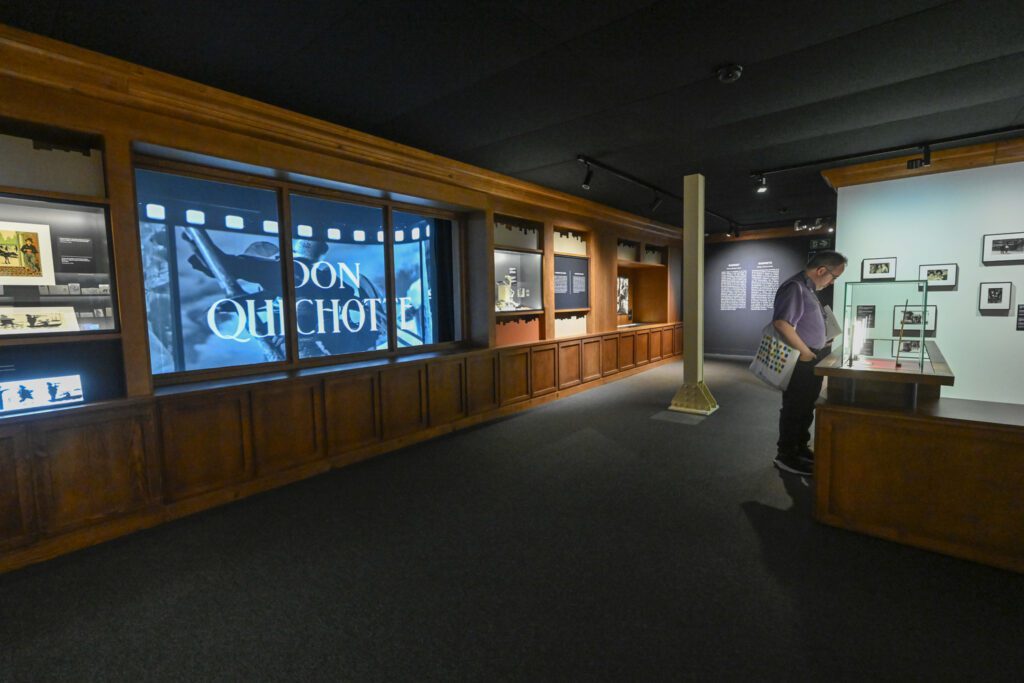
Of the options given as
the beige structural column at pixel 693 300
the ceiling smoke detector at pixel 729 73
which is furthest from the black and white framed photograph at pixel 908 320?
the beige structural column at pixel 693 300

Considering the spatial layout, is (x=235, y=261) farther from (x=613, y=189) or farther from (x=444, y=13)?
(x=613, y=189)

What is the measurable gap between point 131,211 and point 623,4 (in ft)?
10.6

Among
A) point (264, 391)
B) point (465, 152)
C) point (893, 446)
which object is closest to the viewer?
point (893, 446)

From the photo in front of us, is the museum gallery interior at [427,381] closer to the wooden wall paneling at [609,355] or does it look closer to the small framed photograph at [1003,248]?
the small framed photograph at [1003,248]

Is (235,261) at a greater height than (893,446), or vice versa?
(235,261)

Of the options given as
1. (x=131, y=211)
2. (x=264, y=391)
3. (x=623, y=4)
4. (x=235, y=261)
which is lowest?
(x=264, y=391)

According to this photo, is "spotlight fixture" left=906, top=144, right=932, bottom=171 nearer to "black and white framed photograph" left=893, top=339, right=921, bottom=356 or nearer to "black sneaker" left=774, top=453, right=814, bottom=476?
"black and white framed photograph" left=893, top=339, right=921, bottom=356

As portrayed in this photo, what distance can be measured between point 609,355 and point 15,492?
7080 mm

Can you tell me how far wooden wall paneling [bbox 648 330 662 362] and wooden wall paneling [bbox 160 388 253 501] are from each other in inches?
296

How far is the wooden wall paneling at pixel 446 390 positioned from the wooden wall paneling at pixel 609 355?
3.29 meters

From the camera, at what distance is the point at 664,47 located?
2838 millimetres

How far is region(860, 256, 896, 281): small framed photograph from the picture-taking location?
5512mm

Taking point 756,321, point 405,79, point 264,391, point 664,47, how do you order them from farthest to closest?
point 756,321
point 264,391
point 405,79
point 664,47

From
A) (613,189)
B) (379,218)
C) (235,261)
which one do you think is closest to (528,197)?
(613,189)
